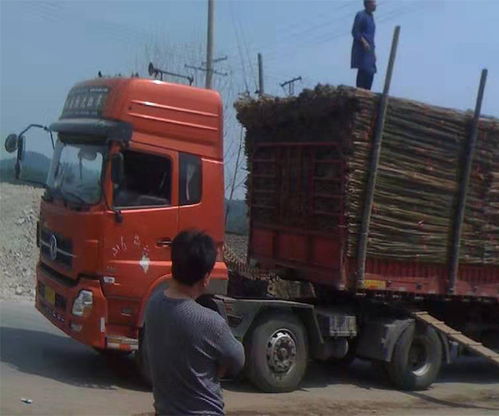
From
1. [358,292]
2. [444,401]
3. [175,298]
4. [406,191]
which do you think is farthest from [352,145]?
[175,298]

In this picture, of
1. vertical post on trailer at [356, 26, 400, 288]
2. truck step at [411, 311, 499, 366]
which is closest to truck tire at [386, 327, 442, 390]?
truck step at [411, 311, 499, 366]

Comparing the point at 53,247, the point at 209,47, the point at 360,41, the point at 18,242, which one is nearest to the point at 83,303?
the point at 53,247

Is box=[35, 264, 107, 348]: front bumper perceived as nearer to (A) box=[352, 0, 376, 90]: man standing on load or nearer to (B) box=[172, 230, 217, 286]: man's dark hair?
(A) box=[352, 0, 376, 90]: man standing on load

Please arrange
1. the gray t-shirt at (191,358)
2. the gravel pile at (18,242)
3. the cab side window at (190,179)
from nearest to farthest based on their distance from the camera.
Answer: the gray t-shirt at (191,358)
the cab side window at (190,179)
the gravel pile at (18,242)

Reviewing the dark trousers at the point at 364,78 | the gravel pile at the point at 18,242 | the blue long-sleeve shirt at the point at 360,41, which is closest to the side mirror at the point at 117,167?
the dark trousers at the point at 364,78

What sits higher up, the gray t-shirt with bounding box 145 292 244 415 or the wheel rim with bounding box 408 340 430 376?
the gray t-shirt with bounding box 145 292 244 415

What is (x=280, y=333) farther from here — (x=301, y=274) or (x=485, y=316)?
(x=485, y=316)

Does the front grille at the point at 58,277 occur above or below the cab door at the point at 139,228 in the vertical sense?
below

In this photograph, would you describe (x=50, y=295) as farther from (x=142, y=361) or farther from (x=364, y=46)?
(x=364, y=46)

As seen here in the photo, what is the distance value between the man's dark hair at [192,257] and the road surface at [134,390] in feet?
14.0

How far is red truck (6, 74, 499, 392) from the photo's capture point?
797 centimetres

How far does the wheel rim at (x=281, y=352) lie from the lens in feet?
28.1

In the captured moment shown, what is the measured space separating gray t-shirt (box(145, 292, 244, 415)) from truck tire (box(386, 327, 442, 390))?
635cm

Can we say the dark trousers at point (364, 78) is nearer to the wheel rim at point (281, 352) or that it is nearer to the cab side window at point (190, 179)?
the cab side window at point (190, 179)
